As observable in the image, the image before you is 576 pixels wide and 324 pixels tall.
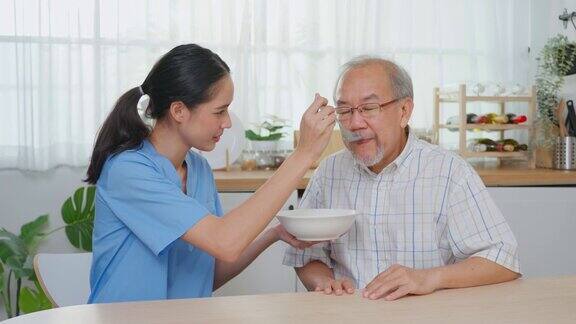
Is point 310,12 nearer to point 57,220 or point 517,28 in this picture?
point 517,28

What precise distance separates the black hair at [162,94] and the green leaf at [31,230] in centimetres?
137

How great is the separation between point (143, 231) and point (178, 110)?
11.7 inches

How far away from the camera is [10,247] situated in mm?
2969

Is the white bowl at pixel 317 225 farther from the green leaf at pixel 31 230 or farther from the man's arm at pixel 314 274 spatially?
the green leaf at pixel 31 230

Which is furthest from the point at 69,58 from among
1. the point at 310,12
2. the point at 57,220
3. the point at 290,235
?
the point at 290,235

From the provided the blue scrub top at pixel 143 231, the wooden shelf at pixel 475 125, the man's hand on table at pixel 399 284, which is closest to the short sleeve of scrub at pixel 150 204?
the blue scrub top at pixel 143 231

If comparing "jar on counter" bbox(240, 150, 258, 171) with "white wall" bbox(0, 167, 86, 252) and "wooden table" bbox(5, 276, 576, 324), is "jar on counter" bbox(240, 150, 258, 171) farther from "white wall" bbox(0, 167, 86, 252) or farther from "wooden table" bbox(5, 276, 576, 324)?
"wooden table" bbox(5, 276, 576, 324)

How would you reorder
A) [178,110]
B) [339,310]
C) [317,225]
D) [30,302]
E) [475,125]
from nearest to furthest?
[339,310], [317,225], [178,110], [30,302], [475,125]

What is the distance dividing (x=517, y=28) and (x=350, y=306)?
8.66 ft

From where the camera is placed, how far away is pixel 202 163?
1935 millimetres

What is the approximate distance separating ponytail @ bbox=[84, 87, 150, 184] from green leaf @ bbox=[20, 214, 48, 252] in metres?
1.39

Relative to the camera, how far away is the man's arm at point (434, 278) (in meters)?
1.49

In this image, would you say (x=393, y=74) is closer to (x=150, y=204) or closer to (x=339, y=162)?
(x=339, y=162)

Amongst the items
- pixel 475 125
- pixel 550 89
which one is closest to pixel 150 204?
pixel 475 125
